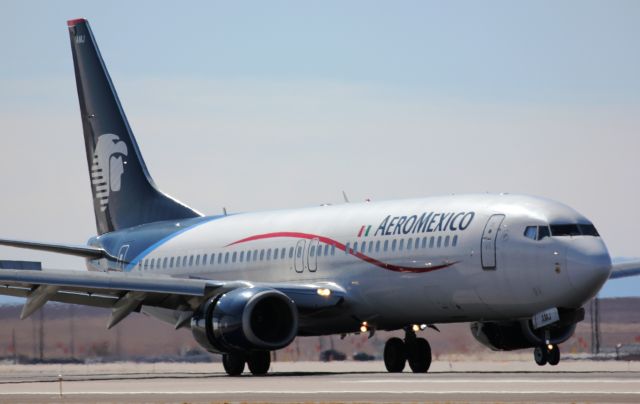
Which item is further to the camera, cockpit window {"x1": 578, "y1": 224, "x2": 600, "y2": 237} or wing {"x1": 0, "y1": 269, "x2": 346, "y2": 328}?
wing {"x1": 0, "y1": 269, "x2": 346, "y2": 328}

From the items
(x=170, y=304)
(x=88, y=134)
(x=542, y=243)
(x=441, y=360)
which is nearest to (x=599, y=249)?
(x=542, y=243)

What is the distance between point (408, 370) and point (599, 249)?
8.89m

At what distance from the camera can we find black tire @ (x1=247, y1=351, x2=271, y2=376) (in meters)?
39.0

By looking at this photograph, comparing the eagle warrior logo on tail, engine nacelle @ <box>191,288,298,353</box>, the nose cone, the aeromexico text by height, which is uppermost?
the eagle warrior logo on tail

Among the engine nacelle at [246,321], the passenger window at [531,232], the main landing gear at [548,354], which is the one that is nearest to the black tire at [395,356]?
the engine nacelle at [246,321]

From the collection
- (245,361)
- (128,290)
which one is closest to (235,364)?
(245,361)

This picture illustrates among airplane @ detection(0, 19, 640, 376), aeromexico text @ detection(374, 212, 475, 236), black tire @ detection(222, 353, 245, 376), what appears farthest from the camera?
black tire @ detection(222, 353, 245, 376)

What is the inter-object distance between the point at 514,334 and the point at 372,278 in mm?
3853

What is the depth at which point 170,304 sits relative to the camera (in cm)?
3912

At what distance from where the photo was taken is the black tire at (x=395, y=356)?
4016 cm

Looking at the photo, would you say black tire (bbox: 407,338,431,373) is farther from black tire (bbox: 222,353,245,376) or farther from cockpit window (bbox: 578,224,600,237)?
cockpit window (bbox: 578,224,600,237)

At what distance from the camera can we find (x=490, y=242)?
3603 cm

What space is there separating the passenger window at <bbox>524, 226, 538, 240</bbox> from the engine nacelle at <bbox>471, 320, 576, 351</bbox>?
2.78 m

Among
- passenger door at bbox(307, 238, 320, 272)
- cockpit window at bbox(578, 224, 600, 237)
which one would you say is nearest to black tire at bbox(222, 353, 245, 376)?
passenger door at bbox(307, 238, 320, 272)
